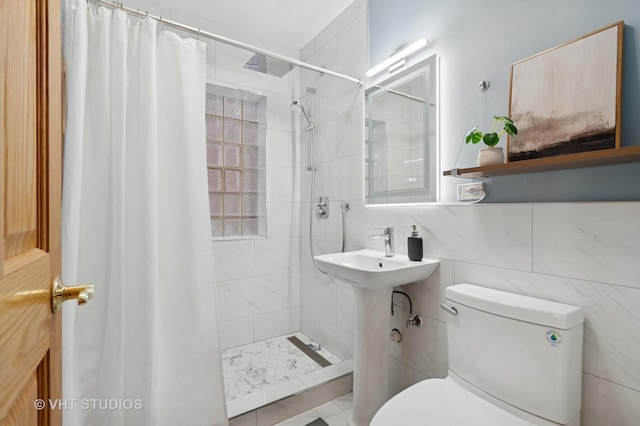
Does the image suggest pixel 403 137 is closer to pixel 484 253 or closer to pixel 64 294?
pixel 484 253

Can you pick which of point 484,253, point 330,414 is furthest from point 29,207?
point 330,414

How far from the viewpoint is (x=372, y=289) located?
144 cm

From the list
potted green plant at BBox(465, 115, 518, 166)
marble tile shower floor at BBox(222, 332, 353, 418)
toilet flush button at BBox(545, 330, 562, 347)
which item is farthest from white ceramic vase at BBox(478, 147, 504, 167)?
marble tile shower floor at BBox(222, 332, 353, 418)

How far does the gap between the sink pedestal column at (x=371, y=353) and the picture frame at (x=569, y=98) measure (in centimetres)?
86

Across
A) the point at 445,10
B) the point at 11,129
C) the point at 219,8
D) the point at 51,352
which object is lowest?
the point at 51,352

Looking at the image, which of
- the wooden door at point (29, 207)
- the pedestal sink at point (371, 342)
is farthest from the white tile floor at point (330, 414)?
the wooden door at point (29, 207)

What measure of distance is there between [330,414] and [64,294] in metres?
1.55

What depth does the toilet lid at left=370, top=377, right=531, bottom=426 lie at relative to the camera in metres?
0.96

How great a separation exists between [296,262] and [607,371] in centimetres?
204

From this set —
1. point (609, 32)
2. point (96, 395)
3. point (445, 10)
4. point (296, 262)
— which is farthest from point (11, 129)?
point (296, 262)

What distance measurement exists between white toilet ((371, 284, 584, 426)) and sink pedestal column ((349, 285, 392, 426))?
35 cm

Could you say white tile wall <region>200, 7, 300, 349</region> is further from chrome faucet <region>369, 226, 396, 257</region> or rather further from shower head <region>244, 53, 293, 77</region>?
chrome faucet <region>369, 226, 396, 257</region>

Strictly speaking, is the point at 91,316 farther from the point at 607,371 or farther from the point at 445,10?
the point at 445,10

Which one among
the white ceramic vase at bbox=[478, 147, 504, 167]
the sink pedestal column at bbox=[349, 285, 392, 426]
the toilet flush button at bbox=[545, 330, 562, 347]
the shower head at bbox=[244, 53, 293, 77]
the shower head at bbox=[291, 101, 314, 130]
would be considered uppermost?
the shower head at bbox=[244, 53, 293, 77]
